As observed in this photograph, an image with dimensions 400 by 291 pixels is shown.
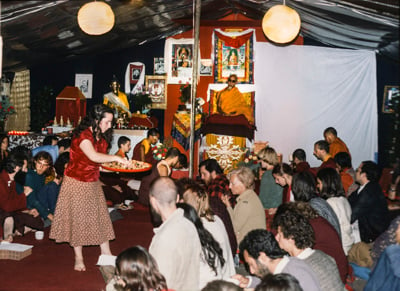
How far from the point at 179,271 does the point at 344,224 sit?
219 cm

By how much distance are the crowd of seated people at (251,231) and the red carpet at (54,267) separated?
0.44 meters

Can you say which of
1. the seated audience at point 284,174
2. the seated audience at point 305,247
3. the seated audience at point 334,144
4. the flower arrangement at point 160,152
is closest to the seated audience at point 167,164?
the flower arrangement at point 160,152

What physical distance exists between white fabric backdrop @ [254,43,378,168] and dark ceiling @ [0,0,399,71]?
1.53ft

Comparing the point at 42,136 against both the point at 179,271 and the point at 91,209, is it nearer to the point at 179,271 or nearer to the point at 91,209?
the point at 91,209

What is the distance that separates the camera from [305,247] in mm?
3178

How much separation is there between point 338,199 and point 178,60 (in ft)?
23.8

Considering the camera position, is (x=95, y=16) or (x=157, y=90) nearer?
(x=95, y=16)

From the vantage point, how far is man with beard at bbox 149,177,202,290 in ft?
9.12

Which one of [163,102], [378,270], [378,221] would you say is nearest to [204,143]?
[163,102]

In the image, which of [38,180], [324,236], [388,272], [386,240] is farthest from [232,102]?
[388,272]

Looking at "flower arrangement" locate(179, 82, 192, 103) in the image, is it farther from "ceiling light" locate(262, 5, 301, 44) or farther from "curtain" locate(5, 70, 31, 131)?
"ceiling light" locate(262, 5, 301, 44)

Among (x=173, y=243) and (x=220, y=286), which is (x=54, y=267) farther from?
(x=220, y=286)

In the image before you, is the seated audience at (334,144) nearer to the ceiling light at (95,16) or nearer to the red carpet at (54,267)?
the red carpet at (54,267)

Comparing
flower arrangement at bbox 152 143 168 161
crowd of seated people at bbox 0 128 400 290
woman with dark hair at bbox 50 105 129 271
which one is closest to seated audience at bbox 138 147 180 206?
flower arrangement at bbox 152 143 168 161
